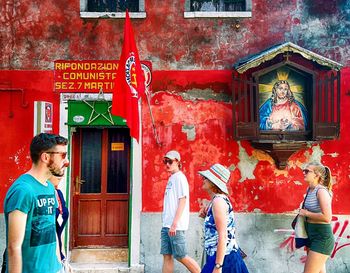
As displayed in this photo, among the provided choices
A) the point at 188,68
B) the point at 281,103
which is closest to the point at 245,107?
the point at 281,103

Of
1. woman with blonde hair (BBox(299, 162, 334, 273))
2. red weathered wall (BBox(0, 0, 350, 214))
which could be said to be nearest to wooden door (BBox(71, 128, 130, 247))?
red weathered wall (BBox(0, 0, 350, 214))

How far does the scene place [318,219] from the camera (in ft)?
18.8

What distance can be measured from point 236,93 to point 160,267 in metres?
3.24

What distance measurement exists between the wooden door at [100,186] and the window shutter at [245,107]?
6.73ft

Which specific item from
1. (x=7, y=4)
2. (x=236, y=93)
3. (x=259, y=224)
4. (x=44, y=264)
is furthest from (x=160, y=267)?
(x=7, y=4)

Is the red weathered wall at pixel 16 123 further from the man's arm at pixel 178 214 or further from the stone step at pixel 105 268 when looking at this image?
the man's arm at pixel 178 214

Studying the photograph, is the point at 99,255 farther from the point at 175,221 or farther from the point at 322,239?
the point at 322,239

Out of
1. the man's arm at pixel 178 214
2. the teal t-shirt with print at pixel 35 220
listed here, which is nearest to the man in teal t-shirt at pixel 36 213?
the teal t-shirt with print at pixel 35 220

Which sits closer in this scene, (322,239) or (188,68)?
(322,239)

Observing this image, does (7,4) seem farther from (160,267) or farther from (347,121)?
(347,121)

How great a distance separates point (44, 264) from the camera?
368 centimetres

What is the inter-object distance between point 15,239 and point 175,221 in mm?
3324

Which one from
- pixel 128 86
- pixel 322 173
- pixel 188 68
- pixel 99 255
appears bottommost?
pixel 99 255

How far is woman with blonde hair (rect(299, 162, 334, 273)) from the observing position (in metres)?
5.69
